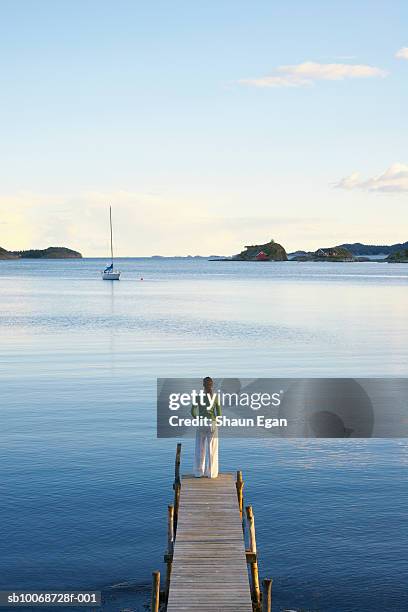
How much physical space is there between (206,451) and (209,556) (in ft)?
20.0

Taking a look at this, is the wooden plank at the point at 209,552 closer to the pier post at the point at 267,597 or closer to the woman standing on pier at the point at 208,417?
the pier post at the point at 267,597

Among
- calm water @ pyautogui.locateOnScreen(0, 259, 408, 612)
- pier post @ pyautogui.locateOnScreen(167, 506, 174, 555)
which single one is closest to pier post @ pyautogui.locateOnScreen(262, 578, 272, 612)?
pier post @ pyautogui.locateOnScreen(167, 506, 174, 555)

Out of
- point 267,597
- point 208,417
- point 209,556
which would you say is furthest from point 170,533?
point 208,417

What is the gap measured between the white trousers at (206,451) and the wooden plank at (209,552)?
0.95 feet

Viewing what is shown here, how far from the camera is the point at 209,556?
2150cm

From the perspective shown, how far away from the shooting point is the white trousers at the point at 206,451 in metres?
26.3

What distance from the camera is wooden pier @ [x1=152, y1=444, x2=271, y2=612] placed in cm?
1895

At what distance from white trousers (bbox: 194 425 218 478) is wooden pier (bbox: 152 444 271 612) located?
305 mm

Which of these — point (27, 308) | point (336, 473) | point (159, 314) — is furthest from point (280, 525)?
point (27, 308)

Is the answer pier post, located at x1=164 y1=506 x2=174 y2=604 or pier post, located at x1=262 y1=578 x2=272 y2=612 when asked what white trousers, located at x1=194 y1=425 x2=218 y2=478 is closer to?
pier post, located at x1=164 y1=506 x2=174 y2=604

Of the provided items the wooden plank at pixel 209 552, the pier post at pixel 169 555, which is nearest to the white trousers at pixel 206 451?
the wooden plank at pixel 209 552

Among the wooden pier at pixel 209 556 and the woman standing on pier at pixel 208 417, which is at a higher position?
the woman standing on pier at pixel 208 417

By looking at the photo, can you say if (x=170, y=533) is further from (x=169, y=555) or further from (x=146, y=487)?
(x=146, y=487)

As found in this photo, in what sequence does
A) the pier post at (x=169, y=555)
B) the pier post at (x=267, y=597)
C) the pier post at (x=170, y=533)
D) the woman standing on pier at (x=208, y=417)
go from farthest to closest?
the woman standing on pier at (x=208, y=417) < the pier post at (x=170, y=533) < the pier post at (x=169, y=555) < the pier post at (x=267, y=597)
